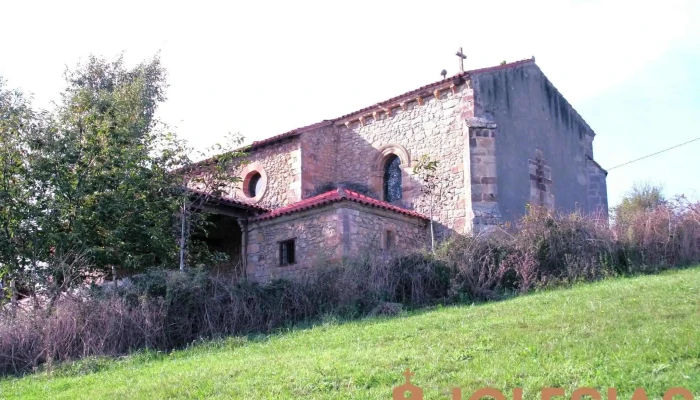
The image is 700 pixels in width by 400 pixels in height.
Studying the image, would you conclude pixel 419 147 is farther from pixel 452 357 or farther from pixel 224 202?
pixel 452 357

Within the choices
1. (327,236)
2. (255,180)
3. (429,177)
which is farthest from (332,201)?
(255,180)

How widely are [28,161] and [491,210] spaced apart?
36.6 ft

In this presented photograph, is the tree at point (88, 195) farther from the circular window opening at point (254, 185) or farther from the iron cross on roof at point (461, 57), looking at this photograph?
the iron cross on roof at point (461, 57)

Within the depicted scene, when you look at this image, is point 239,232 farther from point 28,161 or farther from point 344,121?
point 28,161

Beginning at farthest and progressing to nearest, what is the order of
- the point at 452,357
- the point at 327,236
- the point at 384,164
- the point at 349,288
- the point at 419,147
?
1. the point at 384,164
2. the point at 419,147
3. the point at 327,236
4. the point at 349,288
5. the point at 452,357

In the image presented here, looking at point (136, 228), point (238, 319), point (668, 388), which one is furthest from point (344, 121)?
point (668, 388)

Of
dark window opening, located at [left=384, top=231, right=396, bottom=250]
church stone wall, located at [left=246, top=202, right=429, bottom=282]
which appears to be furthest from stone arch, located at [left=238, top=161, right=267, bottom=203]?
dark window opening, located at [left=384, top=231, right=396, bottom=250]

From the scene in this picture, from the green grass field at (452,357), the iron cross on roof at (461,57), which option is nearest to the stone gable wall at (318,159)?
the iron cross on roof at (461,57)

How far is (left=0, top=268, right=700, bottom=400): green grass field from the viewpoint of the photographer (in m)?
7.93

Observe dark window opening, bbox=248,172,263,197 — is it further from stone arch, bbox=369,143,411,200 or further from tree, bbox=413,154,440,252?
tree, bbox=413,154,440,252

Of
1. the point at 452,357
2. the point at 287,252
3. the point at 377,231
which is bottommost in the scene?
the point at 452,357

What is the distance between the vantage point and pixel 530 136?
21.4 metres

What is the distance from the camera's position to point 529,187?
68.5ft

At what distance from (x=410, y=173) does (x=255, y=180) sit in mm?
5160
